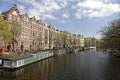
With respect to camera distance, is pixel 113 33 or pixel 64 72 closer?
pixel 64 72

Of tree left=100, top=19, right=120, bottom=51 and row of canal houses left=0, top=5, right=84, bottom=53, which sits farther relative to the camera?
row of canal houses left=0, top=5, right=84, bottom=53

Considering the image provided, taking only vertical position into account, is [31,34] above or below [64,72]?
above

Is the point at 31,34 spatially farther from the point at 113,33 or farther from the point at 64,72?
the point at 64,72

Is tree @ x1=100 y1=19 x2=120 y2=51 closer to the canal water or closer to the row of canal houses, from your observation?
the canal water

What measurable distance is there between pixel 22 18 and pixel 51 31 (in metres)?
39.8

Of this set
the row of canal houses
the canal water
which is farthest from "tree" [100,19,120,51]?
the row of canal houses

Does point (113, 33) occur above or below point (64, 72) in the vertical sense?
above

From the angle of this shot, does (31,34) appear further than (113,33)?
Yes

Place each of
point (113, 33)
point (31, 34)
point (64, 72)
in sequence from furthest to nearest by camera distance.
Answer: point (31, 34) → point (113, 33) → point (64, 72)

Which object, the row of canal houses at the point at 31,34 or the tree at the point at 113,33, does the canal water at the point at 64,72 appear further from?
the row of canal houses at the point at 31,34

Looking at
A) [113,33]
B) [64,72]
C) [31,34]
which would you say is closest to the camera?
[64,72]

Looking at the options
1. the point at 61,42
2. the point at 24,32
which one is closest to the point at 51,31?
the point at 61,42

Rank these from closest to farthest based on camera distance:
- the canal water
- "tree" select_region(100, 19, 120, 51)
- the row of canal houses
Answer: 1. the canal water
2. "tree" select_region(100, 19, 120, 51)
3. the row of canal houses

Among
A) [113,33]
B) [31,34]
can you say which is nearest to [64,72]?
[113,33]
